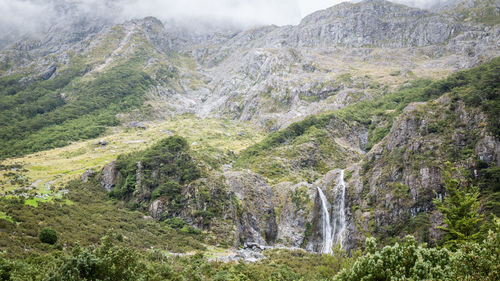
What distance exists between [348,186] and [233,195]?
30.5m

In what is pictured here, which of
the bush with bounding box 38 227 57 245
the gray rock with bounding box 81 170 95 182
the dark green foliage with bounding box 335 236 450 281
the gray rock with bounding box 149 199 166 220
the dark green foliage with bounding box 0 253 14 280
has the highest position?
the gray rock with bounding box 81 170 95 182

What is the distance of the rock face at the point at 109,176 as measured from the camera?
80.6 meters

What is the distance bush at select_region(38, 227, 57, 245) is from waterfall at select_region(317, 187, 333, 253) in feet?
180

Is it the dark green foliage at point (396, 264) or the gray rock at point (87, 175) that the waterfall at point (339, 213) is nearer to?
the dark green foliage at point (396, 264)

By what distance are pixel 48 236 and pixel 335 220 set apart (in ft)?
198

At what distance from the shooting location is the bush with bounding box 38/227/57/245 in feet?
120

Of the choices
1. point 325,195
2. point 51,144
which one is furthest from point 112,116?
point 325,195

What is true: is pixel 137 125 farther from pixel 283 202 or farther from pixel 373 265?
pixel 373 265

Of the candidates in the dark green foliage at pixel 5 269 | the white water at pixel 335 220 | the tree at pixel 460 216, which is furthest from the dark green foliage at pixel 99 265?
the white water at pixel 335 220

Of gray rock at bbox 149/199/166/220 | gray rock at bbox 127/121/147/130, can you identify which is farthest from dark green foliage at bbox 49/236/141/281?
gray rock at bbox 127/121/147/130

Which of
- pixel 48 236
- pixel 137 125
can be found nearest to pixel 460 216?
pixel 48 236

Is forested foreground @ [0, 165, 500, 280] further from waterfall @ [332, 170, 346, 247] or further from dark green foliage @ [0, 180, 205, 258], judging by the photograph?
waterfall @ [332, 170, 346, 247]

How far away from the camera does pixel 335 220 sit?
241 feet

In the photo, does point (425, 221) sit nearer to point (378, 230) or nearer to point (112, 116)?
point (378, 230)
